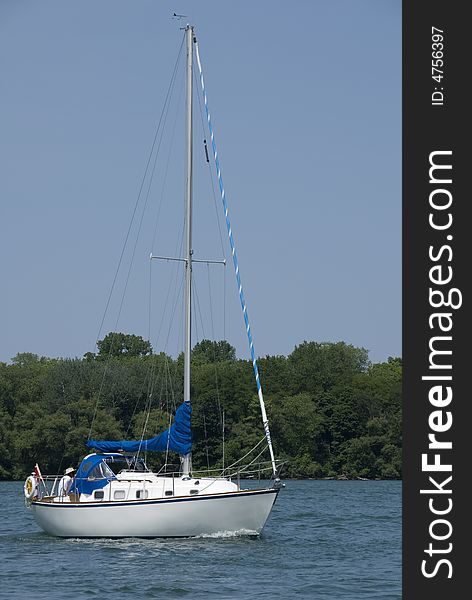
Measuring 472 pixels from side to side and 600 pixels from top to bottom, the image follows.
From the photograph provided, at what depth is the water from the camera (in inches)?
1135

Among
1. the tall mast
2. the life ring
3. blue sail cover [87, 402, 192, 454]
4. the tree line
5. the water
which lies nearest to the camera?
the water

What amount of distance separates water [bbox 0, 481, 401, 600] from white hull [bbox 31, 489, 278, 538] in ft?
1.09

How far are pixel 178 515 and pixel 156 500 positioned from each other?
2.62 feet

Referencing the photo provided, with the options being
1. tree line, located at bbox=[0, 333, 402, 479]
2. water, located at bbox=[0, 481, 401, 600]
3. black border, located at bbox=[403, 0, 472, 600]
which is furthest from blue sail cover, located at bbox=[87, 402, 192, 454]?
tree line, located at bbox=[0, 333, 402, 479]

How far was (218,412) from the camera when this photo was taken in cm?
9538

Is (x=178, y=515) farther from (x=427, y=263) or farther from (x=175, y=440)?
(x=427, y=263)

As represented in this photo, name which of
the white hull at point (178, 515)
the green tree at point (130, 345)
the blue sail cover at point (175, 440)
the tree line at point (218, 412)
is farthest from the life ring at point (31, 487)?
the green tree at point (130, 345)

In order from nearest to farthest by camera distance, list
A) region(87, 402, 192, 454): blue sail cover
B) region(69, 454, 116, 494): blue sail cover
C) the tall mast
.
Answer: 1. region(69, 454, 116, 494): blue sail cover
2. region(87, 402, 192, 454): blue sail cover
3. the tall mast

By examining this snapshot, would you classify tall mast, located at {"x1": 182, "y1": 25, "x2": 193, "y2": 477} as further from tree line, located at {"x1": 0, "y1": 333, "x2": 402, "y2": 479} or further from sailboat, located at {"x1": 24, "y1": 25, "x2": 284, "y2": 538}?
tree line, located at {"x1": 0, "y1": 333, "x2": 402, "y2": 479}

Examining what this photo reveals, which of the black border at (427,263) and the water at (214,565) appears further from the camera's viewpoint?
the water at (214,565)

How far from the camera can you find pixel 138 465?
128ft

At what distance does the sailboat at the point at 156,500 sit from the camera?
36375 millimetres

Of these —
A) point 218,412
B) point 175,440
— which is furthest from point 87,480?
point 218,412

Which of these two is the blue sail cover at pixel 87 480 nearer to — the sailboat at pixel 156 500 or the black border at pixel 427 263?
the sailboat at pixel 156 500
